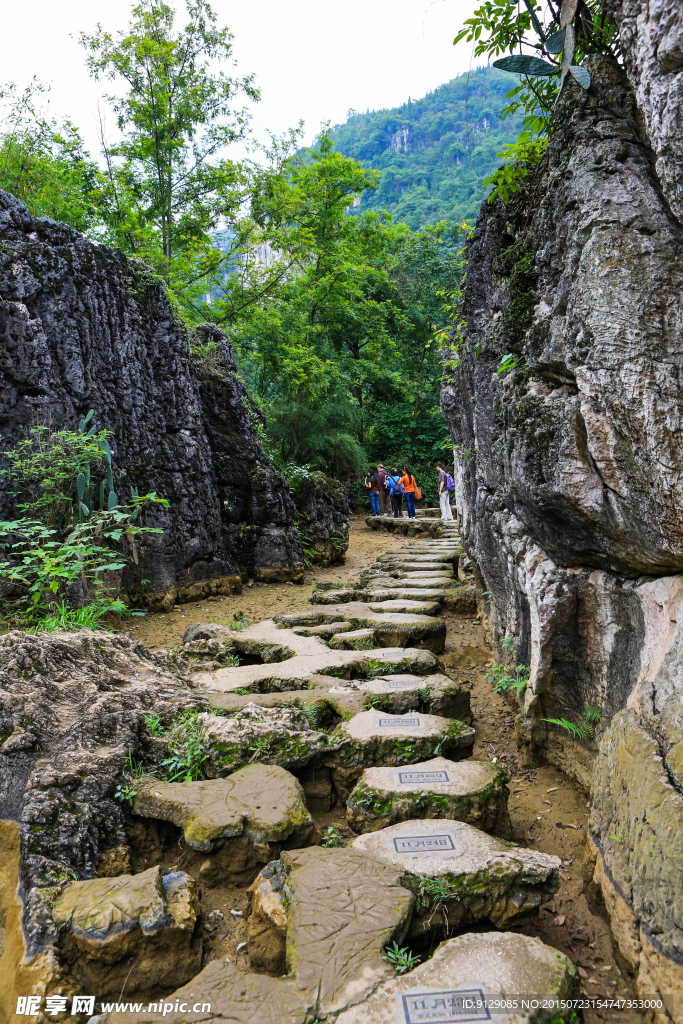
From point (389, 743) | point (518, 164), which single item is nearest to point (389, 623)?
point (389, 743)

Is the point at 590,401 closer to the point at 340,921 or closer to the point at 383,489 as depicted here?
the point at 340,921

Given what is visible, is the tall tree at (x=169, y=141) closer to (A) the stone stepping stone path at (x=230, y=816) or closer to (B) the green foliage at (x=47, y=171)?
Answer: (B) the green foliage at (x=47, y=171)

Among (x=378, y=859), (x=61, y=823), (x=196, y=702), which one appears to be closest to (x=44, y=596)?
(x=196, y=702)

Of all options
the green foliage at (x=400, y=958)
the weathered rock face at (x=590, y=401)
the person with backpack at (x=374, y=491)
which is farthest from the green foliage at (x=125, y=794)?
the person with backpack at (x=374, y=491)

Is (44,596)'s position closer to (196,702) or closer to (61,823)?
(196,702)

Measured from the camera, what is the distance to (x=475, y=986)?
173cm

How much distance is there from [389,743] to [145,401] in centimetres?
527

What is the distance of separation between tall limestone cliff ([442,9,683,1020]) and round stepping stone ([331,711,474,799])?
1.67 ft

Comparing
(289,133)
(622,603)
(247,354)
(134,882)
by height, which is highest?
(289,133)

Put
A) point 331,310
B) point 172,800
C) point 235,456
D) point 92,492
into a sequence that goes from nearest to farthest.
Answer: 1. point 172,800
2. point 92,492
3. point 235,456
4. point 331,310

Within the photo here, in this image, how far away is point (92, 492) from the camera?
5703 mm

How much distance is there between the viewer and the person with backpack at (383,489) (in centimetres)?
1552

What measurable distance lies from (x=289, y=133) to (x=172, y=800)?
52.1 feet

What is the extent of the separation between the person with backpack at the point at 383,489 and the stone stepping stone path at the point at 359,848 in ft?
37.6
